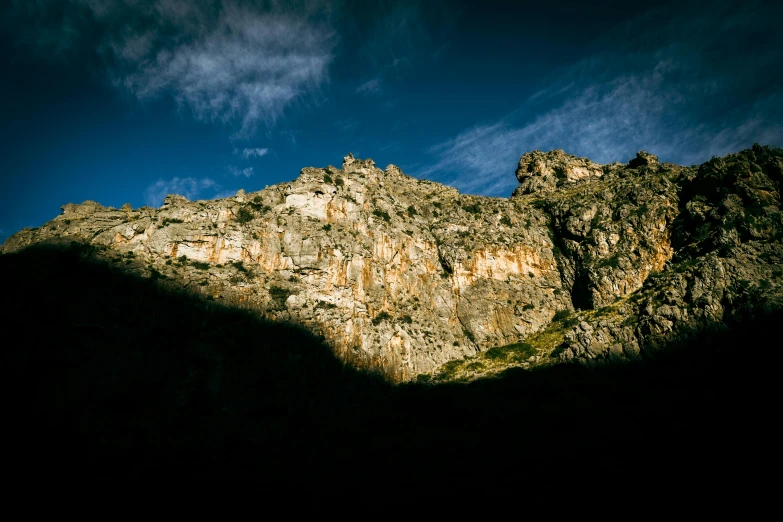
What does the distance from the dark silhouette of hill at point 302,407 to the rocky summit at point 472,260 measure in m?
3.99

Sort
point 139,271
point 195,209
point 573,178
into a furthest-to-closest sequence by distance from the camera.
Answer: point 573,178 → point 195,209 → point 139,271

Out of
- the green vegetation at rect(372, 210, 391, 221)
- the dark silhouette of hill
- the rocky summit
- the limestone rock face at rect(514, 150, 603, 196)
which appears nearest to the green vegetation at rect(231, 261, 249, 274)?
the rocky summit

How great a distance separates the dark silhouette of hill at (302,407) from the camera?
29.6m

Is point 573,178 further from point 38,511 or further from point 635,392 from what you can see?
point 38,511

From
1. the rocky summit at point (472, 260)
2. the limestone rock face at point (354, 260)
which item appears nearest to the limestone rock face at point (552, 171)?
the rocky summit at point (472, 260)

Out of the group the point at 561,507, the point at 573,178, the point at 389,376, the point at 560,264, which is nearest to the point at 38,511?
the point at 389,376

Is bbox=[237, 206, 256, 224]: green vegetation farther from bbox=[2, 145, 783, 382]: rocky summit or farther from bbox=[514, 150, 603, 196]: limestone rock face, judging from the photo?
bbox=[514, 150, 603, 196]: limestone rock face

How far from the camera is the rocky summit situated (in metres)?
42.0

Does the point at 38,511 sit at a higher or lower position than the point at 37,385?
lower

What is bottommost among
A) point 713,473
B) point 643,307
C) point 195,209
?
point 713,473

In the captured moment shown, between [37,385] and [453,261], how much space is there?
2191 inches

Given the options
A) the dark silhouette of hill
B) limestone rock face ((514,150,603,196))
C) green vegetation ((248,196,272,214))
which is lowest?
the dark silhouette of hill

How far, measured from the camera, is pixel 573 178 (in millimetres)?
93938

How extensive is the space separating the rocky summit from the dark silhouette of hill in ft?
13.1
